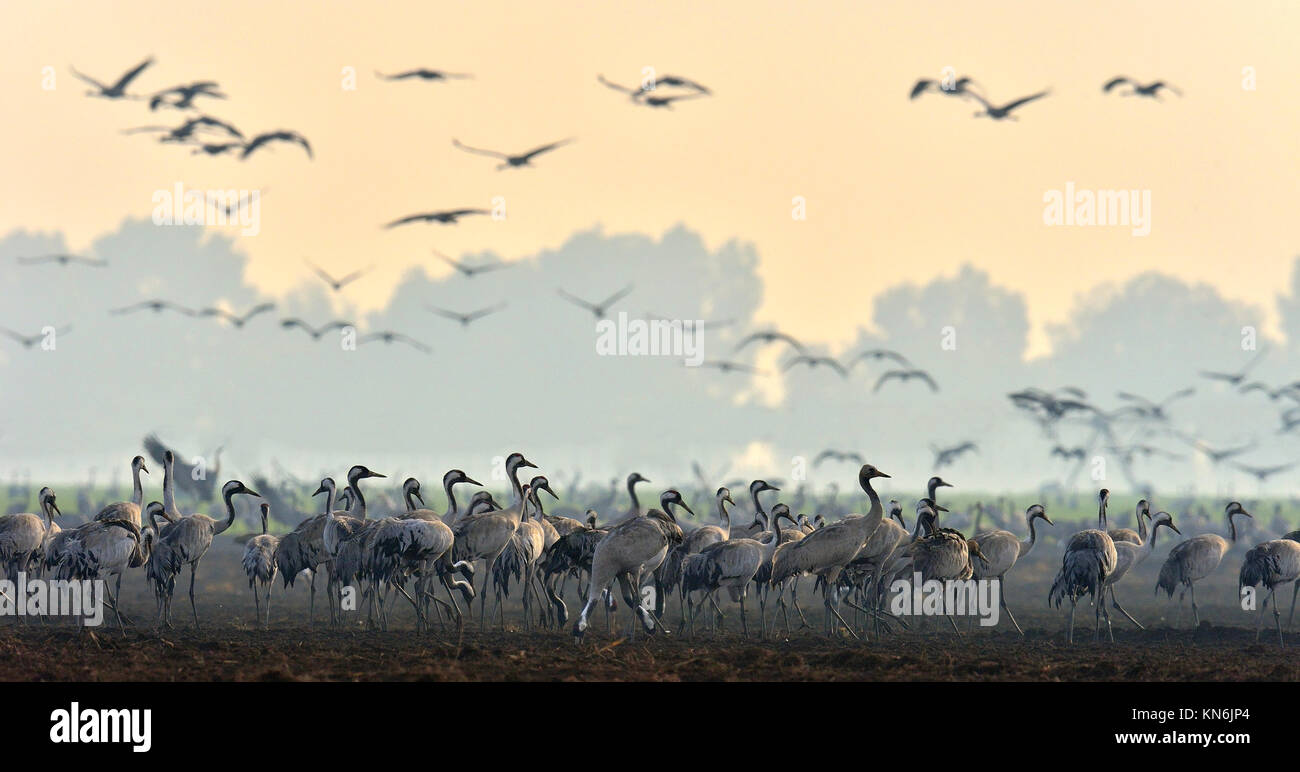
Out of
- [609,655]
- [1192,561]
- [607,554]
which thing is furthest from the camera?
[1192,561]

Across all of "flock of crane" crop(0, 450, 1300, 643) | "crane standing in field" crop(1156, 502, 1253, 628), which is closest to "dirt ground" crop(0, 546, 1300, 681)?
"flock of crane" crop(0, 450, 1300, 643)

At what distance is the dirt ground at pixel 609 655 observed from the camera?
1998 centimetres

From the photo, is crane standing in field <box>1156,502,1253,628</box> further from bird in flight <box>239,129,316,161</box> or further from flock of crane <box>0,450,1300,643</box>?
bird in flight <box>239,129,316,161</box>

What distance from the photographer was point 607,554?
24.9 meters

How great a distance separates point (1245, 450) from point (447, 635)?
131 ft

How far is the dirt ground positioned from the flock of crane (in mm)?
817

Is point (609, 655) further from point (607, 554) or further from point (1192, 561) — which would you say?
point (1192, 561)

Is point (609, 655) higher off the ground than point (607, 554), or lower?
lower

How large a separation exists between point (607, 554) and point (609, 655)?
310 centimetres

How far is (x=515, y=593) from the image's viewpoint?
4172 centimetres

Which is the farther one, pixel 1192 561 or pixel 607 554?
pixel 1192 561

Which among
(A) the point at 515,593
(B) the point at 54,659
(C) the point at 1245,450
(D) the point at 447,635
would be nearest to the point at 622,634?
(D) the point at 447,635

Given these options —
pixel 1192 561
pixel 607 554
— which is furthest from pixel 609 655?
pixel 1192 561

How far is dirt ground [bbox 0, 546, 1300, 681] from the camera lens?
20.0 meters
